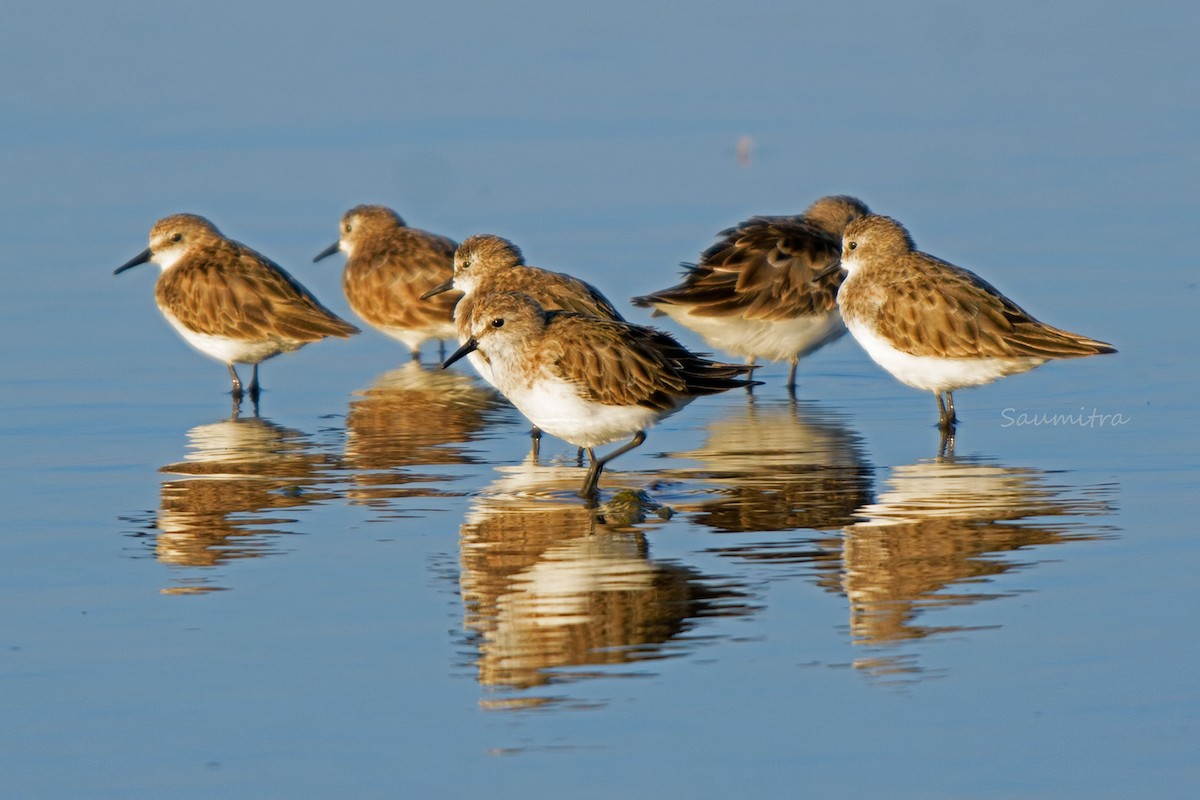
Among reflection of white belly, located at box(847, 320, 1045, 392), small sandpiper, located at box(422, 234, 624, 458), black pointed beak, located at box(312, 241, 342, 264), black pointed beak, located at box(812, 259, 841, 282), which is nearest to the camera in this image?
reflection of white belly, located at box(847, 320, 1045, 392)

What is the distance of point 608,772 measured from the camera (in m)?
7.25

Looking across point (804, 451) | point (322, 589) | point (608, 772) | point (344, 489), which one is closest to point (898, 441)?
point (804, 451)

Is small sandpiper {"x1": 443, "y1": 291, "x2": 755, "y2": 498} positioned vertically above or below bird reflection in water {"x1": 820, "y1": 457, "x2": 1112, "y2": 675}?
above

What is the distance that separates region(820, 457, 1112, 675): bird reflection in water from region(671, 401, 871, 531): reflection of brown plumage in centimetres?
27

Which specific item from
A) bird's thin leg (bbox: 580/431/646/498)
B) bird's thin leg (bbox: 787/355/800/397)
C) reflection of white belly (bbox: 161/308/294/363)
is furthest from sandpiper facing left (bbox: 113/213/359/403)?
bird's thin leg (bbox: 580/431/646/498)

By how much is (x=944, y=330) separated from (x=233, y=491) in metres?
4.90

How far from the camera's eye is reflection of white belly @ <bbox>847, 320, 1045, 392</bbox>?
1304cm

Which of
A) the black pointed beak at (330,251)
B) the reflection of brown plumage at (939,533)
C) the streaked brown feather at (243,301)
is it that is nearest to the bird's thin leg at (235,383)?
the streaked brown feather at (243,301)

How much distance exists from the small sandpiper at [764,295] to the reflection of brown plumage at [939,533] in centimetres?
302

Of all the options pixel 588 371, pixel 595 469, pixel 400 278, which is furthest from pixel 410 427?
pixel 400 278

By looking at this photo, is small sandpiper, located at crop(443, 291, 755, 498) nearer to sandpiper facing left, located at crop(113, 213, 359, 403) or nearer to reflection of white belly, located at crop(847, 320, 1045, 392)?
reflection of white belly, located at crop(847, 320, 1045, 392)

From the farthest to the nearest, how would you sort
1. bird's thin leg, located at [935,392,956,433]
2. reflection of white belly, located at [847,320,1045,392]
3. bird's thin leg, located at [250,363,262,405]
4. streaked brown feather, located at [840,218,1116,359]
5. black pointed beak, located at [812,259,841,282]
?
bird's thin leg, located at [250,363,262,405]
black pointed beak, located at [812,259,841,282]
bird's thin leg, located at [935,392,956,433]
reflection of white belly, located at [847,320,1045,392]
streaked brown feather, located at [840,218,1116,359]

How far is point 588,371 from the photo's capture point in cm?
1125

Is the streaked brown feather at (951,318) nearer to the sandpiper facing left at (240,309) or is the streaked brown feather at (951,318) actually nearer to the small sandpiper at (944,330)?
the small sandpiper at (944,330)
